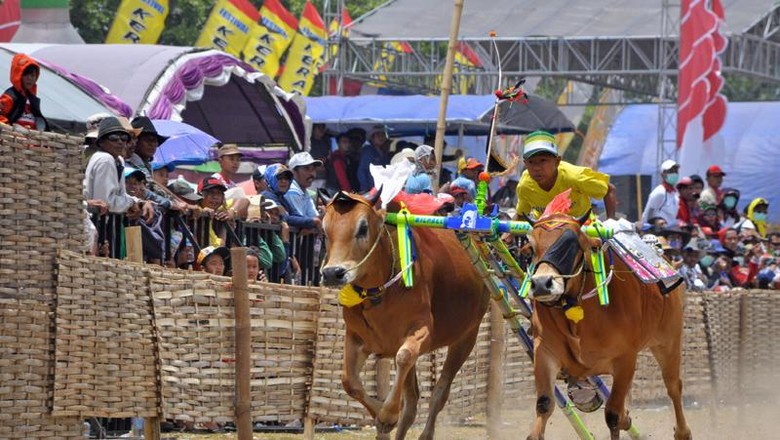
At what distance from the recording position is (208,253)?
36.3ft

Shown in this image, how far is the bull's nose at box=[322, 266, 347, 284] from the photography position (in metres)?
9.11

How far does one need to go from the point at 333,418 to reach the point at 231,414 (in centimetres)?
125

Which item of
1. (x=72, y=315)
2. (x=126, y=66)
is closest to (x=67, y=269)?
(x=72, y=315)

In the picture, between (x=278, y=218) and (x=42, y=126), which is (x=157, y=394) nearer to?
(x=42, y=126)

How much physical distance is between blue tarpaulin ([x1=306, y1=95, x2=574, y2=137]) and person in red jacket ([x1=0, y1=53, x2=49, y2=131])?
13.8 meters

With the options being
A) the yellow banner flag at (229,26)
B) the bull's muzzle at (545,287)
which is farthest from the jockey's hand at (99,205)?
the yellow banner flag at (229,26)

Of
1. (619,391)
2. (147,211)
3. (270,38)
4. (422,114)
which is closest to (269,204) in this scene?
(147,211)

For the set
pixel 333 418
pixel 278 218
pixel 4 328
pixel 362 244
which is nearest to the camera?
pixel 4 328

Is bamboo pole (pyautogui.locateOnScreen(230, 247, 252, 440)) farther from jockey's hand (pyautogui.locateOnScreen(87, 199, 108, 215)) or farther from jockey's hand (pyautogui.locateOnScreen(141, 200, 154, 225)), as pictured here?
jockey's hand (pyautogui.locateOnScreen(87, 199, 108, 215))

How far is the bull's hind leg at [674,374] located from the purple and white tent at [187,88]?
721cm

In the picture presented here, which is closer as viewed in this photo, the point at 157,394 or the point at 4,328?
the point at 4,328

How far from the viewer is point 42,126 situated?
414 inches

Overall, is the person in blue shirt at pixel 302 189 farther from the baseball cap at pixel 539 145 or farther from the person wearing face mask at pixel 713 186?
the person wearing face mask at pixel 713 186

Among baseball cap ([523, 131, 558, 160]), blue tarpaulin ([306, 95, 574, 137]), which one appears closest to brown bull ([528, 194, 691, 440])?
baseball cap ([523, 131, 558, 160])
